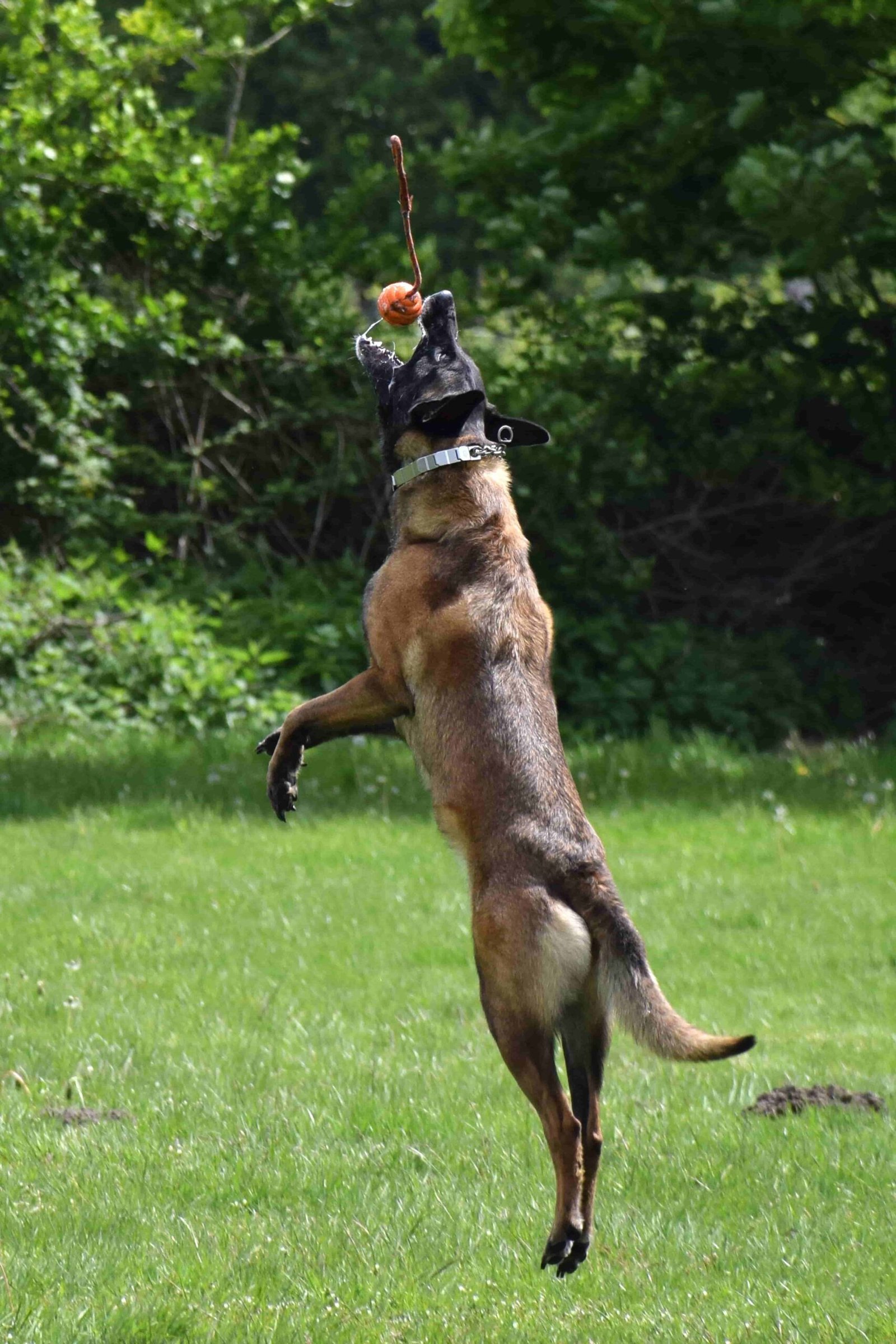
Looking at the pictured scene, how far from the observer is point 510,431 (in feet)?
13.0

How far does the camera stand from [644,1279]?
3941mm

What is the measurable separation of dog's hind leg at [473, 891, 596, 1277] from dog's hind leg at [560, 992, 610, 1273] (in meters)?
0.12

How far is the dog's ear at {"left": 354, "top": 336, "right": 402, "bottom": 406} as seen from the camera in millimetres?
4086

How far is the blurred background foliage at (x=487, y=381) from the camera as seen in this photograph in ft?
38.4

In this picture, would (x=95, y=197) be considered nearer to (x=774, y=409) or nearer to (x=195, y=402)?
(x=195, y=402)

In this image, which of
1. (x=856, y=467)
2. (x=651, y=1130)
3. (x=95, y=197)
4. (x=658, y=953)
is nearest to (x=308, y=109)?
(x=95, y=197)

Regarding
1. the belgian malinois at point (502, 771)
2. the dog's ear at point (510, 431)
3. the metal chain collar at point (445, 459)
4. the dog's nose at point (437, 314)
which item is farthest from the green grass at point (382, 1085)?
the dog's nose at point (437, 314)

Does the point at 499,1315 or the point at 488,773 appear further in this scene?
the point at 499,1315

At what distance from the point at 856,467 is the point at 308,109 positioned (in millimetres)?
13016

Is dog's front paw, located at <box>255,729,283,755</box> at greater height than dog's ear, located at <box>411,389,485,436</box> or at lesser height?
lesser

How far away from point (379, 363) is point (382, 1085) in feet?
8.00

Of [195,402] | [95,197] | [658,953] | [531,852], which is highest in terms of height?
[95,197]

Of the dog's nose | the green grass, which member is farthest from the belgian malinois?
the green grass

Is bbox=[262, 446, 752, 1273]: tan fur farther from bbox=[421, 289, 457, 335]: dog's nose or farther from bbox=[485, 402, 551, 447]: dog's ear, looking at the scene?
bbox=[421, 289, 457, 335]: dog's nose
